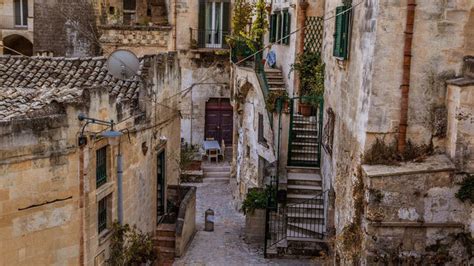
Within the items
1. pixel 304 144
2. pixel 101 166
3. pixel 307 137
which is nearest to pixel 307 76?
pixel 307 137

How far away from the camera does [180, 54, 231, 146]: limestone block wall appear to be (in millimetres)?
→ 30250

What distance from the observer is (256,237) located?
58.4 ft

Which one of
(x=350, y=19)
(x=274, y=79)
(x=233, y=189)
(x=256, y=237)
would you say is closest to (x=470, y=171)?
(x=350, y=19)

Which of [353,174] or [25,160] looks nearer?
[25,160]

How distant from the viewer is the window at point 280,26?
69.6ft

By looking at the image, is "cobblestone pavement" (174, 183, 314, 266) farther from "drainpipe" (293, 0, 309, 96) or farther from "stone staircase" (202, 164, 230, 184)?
"drainpipe" (293, 0, 309, 96)

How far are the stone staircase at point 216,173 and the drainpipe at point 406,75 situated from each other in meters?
17.3

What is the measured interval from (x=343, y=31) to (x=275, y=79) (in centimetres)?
1018

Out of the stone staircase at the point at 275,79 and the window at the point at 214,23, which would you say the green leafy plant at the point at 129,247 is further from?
the window at the point at 214,23

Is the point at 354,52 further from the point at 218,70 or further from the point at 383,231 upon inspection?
the point at 218,70

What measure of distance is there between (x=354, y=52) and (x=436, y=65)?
81.6 inches

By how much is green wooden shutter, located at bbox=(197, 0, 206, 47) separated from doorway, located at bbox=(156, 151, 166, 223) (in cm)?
1350

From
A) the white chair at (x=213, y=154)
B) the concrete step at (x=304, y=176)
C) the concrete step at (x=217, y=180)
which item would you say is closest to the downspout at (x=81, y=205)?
the concrete step at (x=304, y=176)

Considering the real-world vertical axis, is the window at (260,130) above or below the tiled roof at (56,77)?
below
